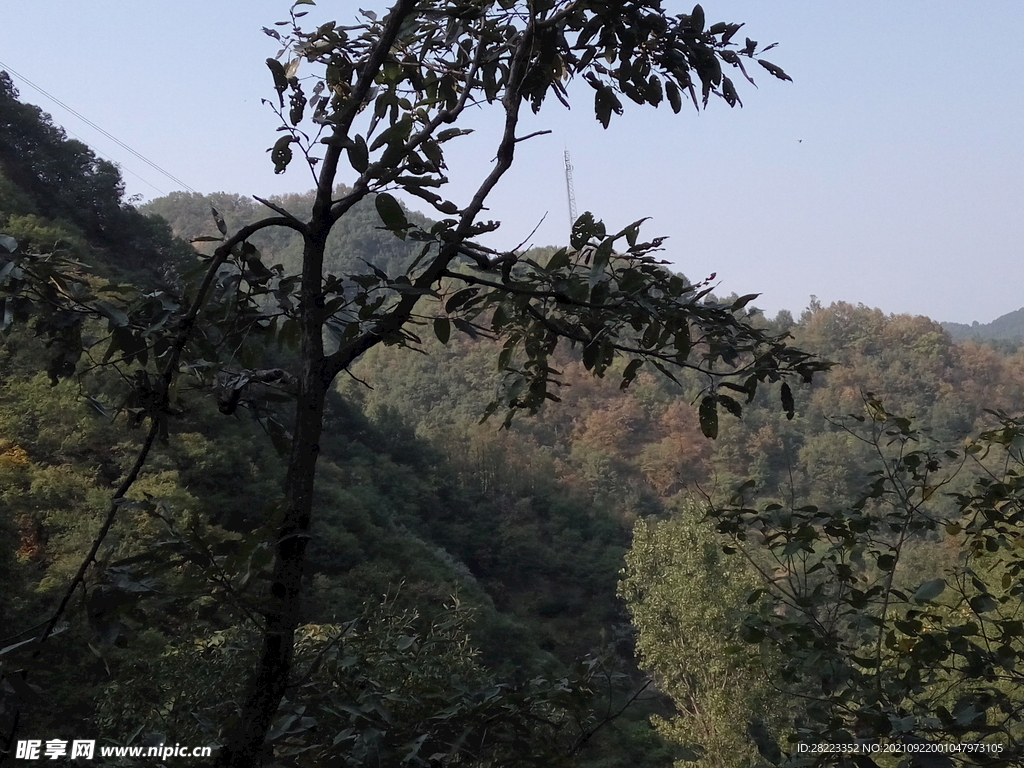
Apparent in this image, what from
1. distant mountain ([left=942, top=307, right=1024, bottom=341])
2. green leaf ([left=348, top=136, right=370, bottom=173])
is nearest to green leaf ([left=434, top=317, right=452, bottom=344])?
green leaf ([left=348, top=136, right=370, bottom=173])

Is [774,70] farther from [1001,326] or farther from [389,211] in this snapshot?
[1001,326]

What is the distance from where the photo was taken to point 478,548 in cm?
1736

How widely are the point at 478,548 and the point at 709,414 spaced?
1690 cm

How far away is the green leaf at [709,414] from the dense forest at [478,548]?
0.05 feet

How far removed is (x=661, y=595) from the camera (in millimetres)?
8891

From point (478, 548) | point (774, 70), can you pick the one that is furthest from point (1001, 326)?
point (774, 70)

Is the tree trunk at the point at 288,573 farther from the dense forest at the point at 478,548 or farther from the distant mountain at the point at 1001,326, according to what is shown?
the distant mountain at the point at 1001,326

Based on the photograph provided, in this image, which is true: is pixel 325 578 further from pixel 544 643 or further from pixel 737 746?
pixel 544 643

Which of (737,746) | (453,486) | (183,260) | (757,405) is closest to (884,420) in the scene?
(737,746)

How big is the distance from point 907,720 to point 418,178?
0.68 meters

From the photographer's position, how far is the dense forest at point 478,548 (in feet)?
2.64

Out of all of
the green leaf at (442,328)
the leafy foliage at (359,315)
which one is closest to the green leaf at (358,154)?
the leafy foliage at (359,315)

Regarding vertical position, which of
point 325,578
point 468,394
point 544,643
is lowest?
point 544,643

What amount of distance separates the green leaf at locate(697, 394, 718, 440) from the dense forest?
0.01 metres
